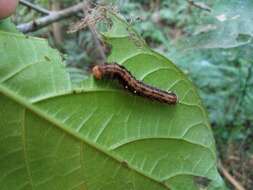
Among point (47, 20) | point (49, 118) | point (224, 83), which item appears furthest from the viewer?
point (224, 83)

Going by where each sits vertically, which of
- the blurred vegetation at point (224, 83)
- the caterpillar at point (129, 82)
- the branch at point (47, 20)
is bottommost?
the blurred vegetation at point (224, 83)

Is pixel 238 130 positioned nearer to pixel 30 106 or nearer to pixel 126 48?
pixel 126 48

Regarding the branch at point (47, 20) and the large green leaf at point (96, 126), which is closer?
the large green leaf at point (96, 126)

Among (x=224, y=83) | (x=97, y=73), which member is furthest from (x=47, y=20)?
(x=224, y=83)

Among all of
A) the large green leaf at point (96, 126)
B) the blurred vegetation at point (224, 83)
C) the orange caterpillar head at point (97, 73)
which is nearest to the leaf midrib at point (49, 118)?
the large green leaf at point (96, 126)

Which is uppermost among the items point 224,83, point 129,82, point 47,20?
point 129,82

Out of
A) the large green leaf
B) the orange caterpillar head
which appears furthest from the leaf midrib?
the orange caterpillar head

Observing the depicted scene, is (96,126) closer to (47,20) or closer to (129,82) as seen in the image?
(129,82)

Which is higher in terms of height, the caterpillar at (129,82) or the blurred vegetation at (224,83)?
the caterpillar at (129,82)

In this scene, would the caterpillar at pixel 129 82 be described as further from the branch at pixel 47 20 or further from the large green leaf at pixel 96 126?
the branch at pixel 47 20
